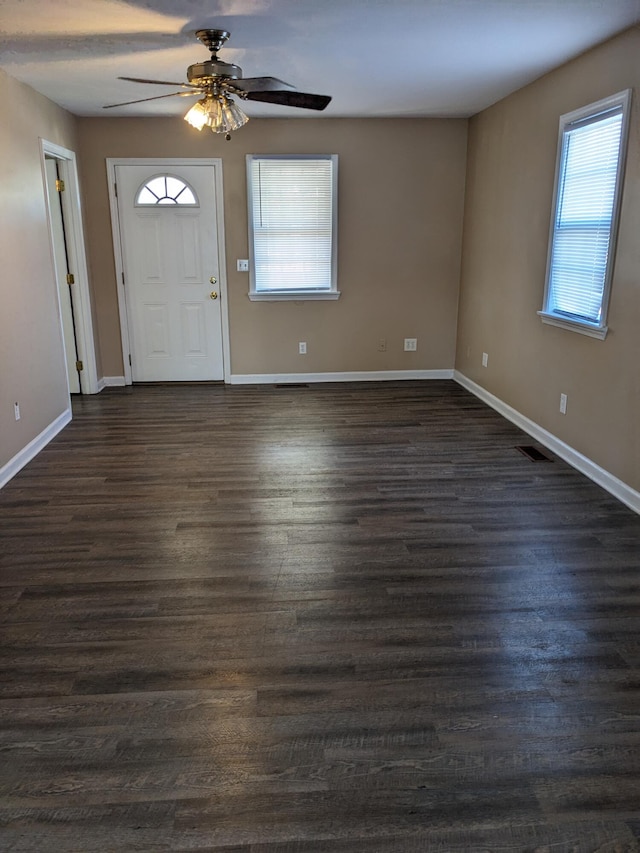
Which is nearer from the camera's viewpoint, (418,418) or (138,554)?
(138,554)

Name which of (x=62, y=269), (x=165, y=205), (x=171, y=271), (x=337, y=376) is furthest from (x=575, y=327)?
(x=62, y=269)

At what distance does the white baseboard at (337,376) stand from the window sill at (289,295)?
2.52 feet

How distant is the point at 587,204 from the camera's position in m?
3.95

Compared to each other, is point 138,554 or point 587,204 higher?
point 587,204

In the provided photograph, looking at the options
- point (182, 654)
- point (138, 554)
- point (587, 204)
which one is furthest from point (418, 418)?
point (182, 654)

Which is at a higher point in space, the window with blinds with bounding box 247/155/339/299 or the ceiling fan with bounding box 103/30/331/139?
the ceiling fan with bounding box 103/30/331/139

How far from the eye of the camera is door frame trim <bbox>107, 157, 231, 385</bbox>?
5.93 meters

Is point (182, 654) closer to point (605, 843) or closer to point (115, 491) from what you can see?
point (605, 843)

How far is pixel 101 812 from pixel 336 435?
339cm

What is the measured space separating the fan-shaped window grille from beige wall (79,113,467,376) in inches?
9.5

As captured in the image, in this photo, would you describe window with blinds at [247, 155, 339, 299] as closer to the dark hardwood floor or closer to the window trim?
the window trim

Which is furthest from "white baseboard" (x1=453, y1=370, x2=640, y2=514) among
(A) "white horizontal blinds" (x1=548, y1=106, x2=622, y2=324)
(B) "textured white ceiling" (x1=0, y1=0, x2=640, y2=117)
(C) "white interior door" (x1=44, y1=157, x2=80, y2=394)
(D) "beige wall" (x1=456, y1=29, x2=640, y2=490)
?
(C) "white interior door" (x1=44, y1=157, x2=80, y2=394)

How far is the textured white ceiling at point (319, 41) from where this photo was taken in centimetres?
307

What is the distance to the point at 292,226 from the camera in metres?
6.14
